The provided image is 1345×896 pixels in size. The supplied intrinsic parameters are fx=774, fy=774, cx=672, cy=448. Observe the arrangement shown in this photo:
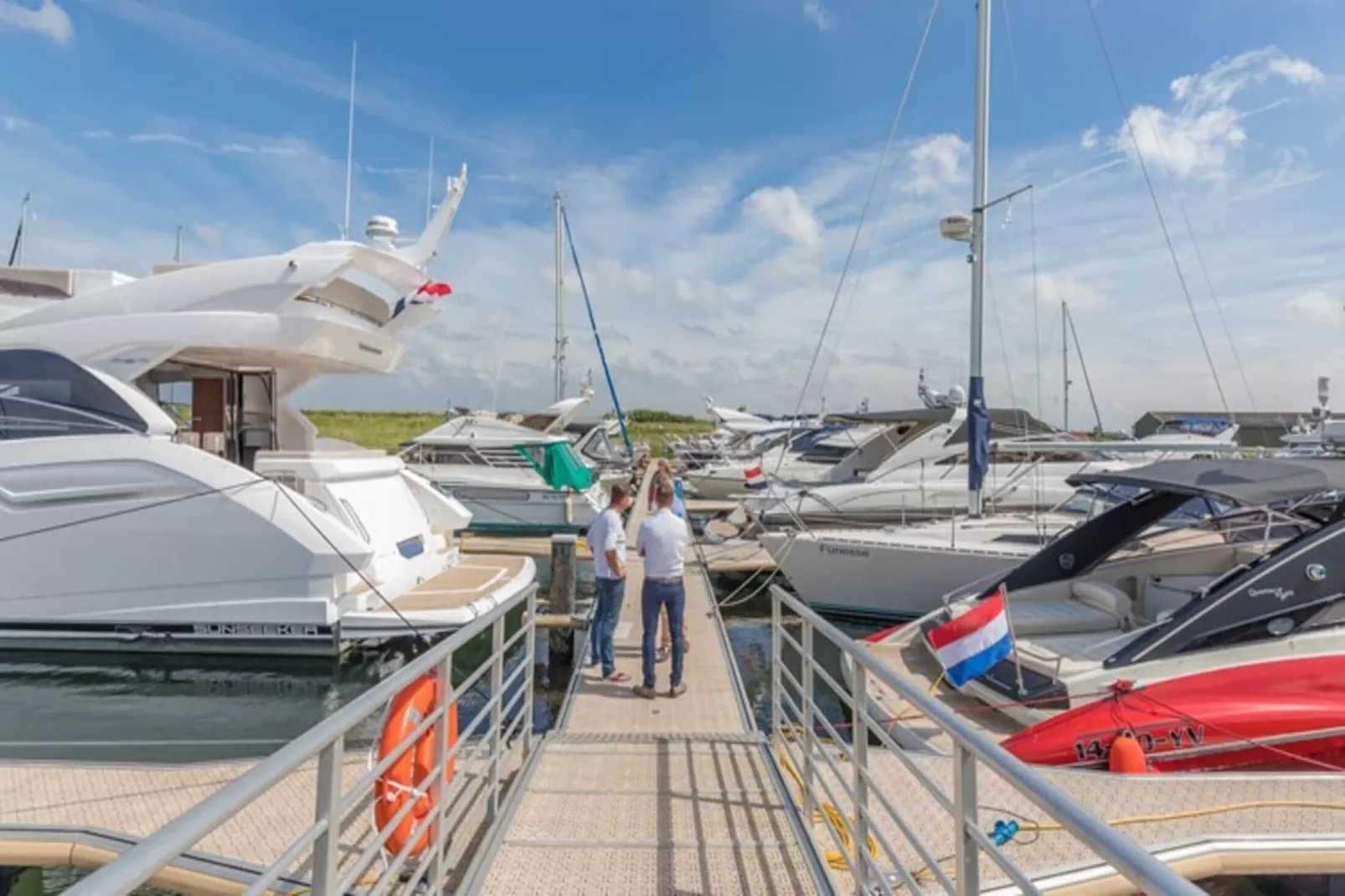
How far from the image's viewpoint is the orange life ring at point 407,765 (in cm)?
319

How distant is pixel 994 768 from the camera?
1.93 metres

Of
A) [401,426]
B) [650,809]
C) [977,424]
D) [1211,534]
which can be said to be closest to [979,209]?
[977,424]

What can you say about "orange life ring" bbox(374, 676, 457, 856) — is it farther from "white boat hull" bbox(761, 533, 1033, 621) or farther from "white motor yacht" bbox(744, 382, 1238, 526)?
"white motor yacht" bbox(744, 382, 1238, 526)

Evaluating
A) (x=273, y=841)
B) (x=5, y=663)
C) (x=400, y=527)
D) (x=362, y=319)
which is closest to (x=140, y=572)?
(x=5, y=663)

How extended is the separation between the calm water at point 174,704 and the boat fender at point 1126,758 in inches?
135

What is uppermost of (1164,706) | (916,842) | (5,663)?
(916,842)

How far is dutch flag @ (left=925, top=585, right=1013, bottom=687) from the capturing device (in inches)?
206

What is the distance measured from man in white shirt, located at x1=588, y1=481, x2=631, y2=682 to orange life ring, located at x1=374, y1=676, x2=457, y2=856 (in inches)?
119

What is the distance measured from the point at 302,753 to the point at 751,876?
235cm

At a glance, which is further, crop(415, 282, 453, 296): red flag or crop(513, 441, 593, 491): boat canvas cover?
crop(513, 441, 593, 491): boat canvas cover

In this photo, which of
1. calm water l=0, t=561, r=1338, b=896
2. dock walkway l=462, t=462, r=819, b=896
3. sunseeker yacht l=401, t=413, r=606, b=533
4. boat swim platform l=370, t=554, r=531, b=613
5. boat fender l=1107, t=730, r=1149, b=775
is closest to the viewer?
dock walkway l=462, t=462, r=819, b=896

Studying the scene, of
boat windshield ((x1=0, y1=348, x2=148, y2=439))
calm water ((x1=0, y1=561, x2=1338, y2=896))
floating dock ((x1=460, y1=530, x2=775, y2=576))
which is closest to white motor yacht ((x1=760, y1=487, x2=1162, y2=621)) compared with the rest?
calm water ((x1=0, y1=561, x2=1338, y2=896))

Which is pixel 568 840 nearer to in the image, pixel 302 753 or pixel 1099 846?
pixel 302 753

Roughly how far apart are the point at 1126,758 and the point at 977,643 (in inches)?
43.5
